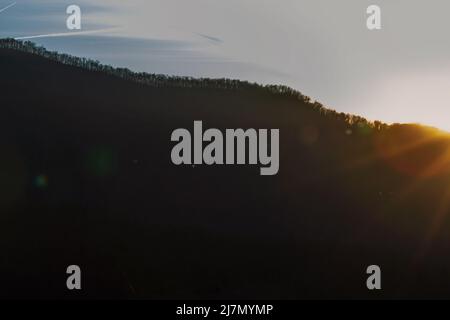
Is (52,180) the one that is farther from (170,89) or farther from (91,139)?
(170,89)

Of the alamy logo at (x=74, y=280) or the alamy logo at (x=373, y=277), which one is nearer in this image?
the alamy logo at (x=74, y=280)

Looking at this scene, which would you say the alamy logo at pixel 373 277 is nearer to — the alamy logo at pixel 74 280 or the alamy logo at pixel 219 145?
the alamy logo at pixel 219 145

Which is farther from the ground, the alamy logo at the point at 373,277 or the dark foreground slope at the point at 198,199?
the dark foreground slope at the point at 198,199

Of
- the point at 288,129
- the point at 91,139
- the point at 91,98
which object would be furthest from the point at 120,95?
the point at 288,129

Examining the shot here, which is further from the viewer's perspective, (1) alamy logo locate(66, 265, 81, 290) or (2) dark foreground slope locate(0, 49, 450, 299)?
(2) dark foreground slope locate(0, 49, 450, 299)

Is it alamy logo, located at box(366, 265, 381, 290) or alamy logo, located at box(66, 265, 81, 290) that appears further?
alamy logo, located at box(366, 265, 381, 290)

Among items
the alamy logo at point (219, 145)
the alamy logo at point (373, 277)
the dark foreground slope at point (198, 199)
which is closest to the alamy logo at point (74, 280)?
the dark foreground slope at point (198, 199)

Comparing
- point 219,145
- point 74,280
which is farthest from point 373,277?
point 74,280

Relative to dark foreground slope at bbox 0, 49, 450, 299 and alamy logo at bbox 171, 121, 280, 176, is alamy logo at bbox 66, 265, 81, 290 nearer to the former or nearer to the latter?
dark foreground slope at bbox 0, 49, 450, 299

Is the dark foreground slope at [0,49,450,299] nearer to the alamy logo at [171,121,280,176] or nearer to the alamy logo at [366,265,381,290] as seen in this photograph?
the alamy logo at [366,265,381,290]

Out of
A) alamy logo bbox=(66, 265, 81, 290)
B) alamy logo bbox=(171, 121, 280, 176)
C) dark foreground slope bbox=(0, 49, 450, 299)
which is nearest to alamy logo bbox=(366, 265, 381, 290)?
dark foreground slope bbox=(0, 49, 450, 299)

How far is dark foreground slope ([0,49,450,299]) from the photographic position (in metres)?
10.7

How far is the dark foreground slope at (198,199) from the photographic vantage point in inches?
423

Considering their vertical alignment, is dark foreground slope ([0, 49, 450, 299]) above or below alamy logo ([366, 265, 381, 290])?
above
